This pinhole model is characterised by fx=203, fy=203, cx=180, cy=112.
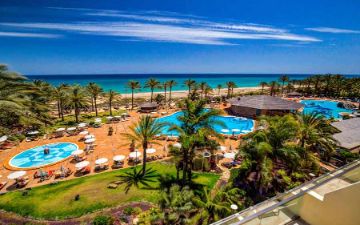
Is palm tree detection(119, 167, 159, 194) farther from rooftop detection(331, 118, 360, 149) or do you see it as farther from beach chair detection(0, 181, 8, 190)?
rooftop detection(331, 118, 360, 149)

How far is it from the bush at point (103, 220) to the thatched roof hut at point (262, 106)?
97.7ft

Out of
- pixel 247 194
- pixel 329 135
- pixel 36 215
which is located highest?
pixel 329 135

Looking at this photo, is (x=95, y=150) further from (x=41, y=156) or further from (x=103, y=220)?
(x=103, y=220)

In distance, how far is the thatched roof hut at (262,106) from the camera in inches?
1380

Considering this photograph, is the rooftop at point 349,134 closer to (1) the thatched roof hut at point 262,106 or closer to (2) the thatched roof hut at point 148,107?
(1) the thatched roof hut at point 262,106

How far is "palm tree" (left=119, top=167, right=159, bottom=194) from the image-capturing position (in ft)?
51.0

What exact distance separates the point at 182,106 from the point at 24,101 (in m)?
11.4

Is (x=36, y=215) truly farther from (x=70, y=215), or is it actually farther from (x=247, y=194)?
(x=247, y=194)

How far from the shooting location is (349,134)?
20.8 m

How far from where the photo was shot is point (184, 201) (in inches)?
429

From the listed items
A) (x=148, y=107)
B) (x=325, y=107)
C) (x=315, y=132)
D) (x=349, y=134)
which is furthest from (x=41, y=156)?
(x=325, y=107)

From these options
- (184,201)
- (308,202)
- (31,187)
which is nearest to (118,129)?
(31,187)

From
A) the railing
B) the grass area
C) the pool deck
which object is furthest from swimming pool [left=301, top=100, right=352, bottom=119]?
the railing

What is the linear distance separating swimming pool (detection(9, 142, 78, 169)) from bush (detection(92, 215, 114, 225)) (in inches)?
437
